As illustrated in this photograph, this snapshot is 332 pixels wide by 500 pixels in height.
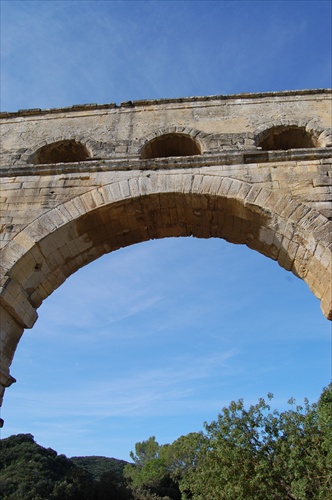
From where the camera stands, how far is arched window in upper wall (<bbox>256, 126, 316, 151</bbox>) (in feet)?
21.5

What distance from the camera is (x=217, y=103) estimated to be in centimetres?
702

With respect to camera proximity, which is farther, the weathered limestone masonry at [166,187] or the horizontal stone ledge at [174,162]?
the horizontal stone ledge at [174,162]

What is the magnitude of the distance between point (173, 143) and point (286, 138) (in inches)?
75.0

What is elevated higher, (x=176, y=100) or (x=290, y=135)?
(x=176, y=100)

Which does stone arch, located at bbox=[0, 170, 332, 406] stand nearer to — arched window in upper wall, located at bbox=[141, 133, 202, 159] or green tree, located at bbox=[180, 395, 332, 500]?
arched window in upper wall, located at bbox=[141, 133, 202, 159]

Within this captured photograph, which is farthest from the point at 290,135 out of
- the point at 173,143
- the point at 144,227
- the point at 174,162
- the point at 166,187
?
the point at 144,227

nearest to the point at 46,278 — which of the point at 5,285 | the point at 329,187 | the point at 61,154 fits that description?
the point at 5,285

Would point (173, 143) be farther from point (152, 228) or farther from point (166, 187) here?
point (152, 228)

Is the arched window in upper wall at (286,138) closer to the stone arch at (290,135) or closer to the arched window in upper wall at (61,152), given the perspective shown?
the stone arch at (290,135)

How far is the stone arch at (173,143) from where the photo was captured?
651cm

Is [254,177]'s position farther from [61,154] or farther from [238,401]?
[238,401]

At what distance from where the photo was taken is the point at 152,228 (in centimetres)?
621

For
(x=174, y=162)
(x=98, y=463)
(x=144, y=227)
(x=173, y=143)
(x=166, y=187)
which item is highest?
(x=173, y=143)

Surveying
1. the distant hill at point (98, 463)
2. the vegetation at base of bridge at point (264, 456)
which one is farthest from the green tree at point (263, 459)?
the distant hill at point (98, 463)
